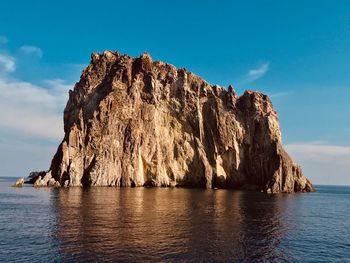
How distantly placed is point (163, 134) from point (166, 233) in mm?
108462

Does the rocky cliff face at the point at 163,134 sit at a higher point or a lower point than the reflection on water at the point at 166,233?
higher

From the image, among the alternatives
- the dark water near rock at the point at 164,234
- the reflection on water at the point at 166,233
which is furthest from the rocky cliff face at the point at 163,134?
the reflection on water at the point at 166,233

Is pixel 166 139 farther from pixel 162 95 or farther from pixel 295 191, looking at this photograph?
pixel 295 191

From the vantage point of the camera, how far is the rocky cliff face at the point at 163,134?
13488 centimetres

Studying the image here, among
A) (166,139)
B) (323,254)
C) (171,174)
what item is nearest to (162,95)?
(166,139)

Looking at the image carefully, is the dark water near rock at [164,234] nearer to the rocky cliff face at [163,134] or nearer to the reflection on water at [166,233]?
the reflection on water at [166,233]

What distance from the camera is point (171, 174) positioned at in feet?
490

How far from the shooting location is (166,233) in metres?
45.9

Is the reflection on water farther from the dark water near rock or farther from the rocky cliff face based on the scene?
the rocky cliff face

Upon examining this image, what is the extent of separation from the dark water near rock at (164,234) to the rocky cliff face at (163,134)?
64.3m

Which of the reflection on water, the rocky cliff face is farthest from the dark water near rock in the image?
the rocky cliff face

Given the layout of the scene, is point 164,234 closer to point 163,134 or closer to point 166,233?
point 166,233

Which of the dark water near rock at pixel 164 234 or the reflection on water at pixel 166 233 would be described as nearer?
the dark water near rock at pixel 164 234

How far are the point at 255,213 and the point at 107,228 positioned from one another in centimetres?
3220
